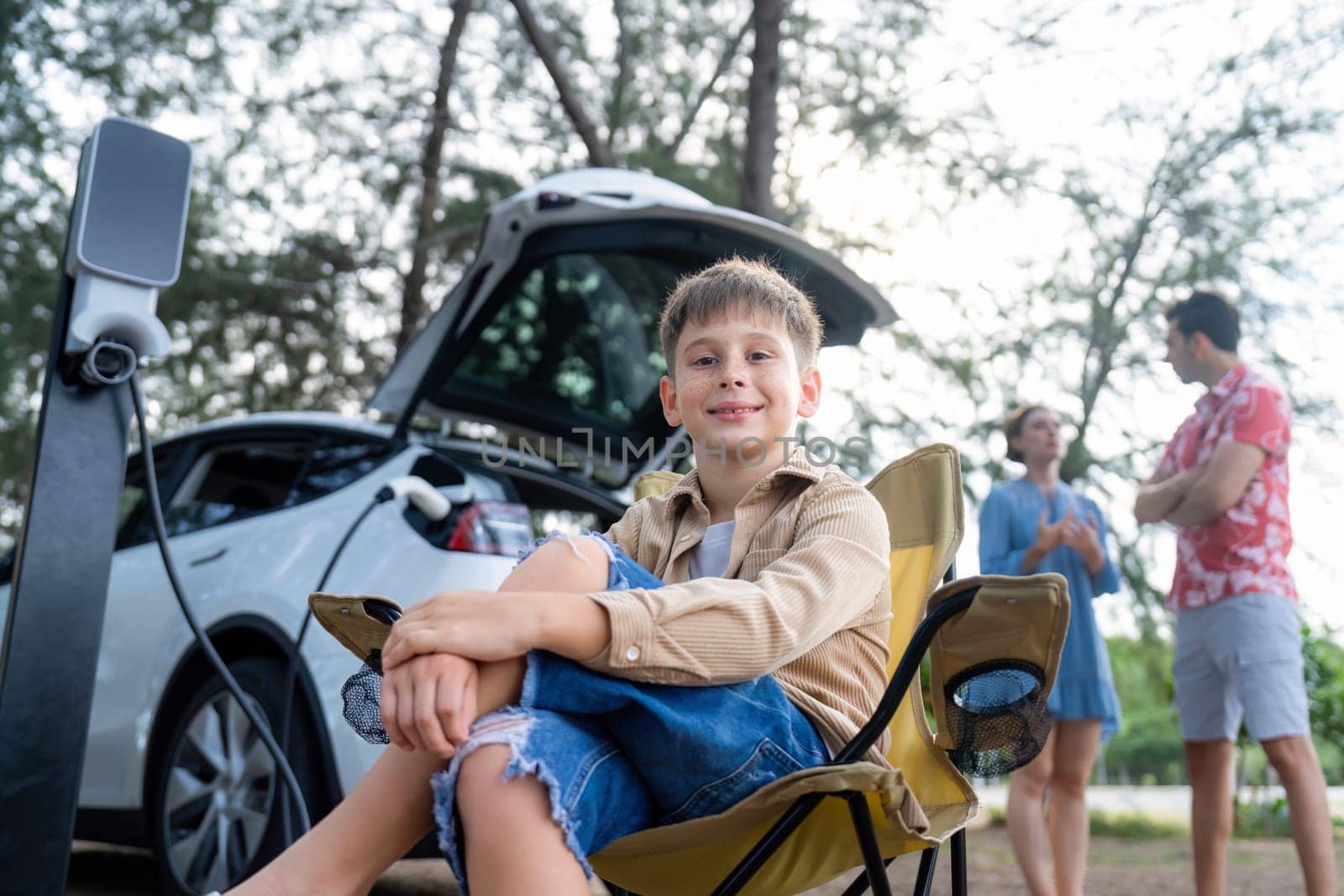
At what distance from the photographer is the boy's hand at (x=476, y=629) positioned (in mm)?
1240

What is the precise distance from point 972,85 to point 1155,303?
1.47 m

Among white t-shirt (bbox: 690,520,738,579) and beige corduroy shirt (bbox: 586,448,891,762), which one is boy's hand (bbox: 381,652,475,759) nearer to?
beige corduroy shirt (bbox: 586,448,891,762)

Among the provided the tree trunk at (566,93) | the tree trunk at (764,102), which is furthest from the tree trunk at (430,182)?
the tree trunk at (764,102)

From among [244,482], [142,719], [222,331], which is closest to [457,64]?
[222,331]

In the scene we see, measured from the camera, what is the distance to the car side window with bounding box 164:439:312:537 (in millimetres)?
3527

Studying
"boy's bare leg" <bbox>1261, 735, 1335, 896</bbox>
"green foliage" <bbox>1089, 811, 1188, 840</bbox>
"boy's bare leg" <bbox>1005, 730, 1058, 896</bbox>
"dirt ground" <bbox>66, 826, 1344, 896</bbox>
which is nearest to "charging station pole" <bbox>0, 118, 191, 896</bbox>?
"dirt ground" <bbox>66, 826, 1344, 896</bbox>

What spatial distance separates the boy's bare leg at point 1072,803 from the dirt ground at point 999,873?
3.41 feet

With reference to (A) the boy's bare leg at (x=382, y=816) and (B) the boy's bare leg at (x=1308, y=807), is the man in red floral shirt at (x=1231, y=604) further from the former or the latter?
(A) the boy's bare leg at (x=382, y=816)

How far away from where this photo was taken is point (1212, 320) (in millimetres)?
3213

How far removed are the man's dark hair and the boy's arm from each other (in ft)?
6.87

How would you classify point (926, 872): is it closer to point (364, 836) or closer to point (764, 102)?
point (364, 836)

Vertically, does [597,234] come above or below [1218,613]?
above

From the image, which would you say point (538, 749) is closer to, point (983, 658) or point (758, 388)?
point (983, 658)

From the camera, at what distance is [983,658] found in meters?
1.48
